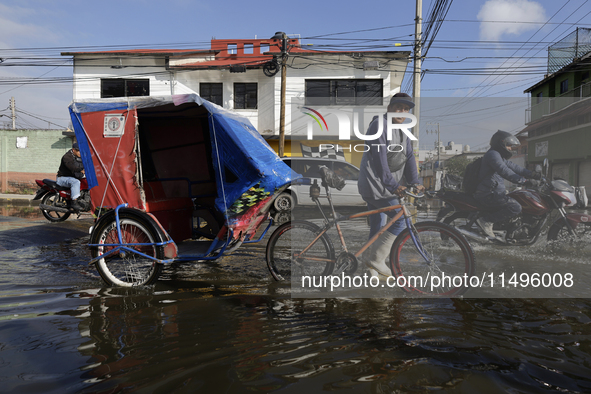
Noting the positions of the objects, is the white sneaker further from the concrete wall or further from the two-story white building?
the concrete wall

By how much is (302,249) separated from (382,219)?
0.91 m

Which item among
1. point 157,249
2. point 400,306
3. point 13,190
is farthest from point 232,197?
point 13,190

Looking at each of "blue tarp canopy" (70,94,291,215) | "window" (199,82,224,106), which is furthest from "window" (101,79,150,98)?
"blue tarp canopy" (70,94,291,215)

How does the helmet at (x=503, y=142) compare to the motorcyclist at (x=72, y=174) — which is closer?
the helmet at (x=503, y=142)

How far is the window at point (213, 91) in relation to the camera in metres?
20.4

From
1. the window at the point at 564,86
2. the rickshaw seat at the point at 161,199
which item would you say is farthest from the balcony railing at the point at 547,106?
the window at the point at 564,86

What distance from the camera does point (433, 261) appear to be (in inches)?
140

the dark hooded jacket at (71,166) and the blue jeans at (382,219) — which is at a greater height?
the dark hooded jacket at (71,166)

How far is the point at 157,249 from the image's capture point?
3.96 meters

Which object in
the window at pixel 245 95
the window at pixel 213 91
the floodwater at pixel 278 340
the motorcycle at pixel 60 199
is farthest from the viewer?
the window at pixel 213 91

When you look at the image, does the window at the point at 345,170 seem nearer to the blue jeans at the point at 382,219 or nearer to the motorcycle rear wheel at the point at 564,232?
the blue jeans at the point at 382,219

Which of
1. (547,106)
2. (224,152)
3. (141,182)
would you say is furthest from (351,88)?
(141,182)

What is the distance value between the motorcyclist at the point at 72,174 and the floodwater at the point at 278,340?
4.72 meters

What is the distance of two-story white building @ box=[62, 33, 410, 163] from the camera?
62.6ft
